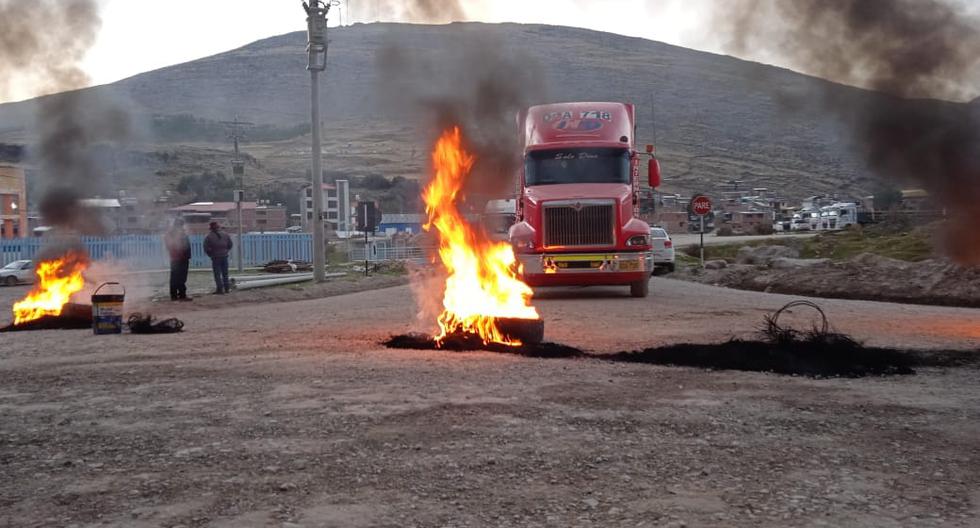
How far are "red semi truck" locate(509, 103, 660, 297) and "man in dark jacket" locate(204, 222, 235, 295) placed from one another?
7.47m

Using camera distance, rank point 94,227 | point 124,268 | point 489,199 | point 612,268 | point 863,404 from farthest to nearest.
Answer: point 124,268
point 489,199
point 94,227
point 612,268
point 863,404

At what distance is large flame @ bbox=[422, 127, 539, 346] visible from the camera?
1241 centimetres

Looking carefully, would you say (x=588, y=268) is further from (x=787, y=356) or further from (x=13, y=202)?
(x=13, y=202)

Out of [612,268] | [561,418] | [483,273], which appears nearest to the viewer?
[561,418]

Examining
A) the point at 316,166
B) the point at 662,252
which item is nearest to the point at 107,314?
the point at 316,166

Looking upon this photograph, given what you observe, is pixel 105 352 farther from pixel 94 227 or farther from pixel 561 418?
pixel 94 227

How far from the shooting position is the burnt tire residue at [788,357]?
33.0 ft

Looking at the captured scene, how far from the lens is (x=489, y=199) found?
2512 cm

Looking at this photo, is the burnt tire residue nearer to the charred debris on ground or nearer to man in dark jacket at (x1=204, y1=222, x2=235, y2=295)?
the charred debris on ground

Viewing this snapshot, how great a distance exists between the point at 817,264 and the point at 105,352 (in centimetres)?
2147

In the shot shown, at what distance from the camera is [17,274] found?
35.9m

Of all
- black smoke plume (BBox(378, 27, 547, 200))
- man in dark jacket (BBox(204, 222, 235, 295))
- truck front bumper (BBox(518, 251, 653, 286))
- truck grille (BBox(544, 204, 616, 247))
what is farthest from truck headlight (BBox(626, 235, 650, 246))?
man in dark jacket (BBox(204, 222, 235, 295))

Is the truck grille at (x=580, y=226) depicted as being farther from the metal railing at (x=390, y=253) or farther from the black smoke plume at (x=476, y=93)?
the metal railing at (x=390, y=253)

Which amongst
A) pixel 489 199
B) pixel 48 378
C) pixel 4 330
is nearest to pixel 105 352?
pixel 48 378
